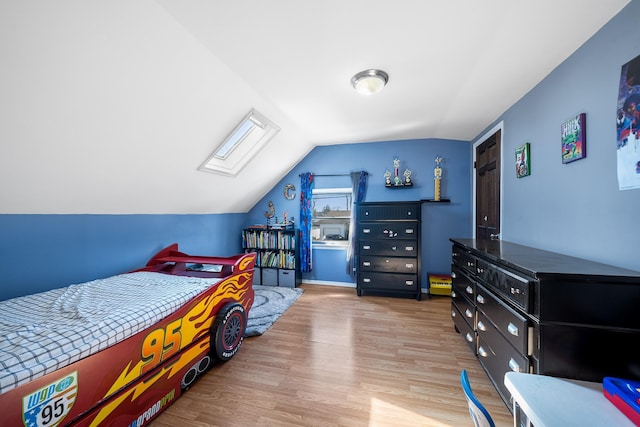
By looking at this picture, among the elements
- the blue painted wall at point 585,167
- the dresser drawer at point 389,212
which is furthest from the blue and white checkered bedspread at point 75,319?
the blue painted wall at point 585,167

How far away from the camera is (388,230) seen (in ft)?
12.0

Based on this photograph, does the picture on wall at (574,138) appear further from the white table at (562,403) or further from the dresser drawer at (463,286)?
the white table at (562,403)

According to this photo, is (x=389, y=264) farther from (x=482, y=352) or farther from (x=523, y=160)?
(x=523, y=160)

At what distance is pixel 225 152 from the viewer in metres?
3.20

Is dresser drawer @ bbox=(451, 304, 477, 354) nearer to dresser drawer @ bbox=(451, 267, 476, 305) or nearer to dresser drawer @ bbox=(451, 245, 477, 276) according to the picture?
dresser drawer @ bbox=(451, 267, 476, 305)

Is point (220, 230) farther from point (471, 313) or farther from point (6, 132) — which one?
point (471, 313)

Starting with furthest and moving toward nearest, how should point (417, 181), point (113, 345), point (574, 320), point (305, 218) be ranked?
point (305, 218), point (417, 181), point (113, 345), point (574, 320)

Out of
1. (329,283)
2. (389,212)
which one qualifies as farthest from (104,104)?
(329,283)

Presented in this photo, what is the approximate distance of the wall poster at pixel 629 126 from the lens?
1.22 meters

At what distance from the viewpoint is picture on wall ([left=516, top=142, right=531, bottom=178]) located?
2.18 m

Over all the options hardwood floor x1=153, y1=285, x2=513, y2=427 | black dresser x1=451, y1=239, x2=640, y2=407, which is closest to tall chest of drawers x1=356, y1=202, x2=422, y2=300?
hardwood floor x1=153, y1=285, x2=513, y2=427

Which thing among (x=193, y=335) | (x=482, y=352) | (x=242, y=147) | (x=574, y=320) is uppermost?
(x=242, y=147)

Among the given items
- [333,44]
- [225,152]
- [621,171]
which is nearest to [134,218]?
[225,152]

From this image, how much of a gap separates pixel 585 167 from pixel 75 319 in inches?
124
